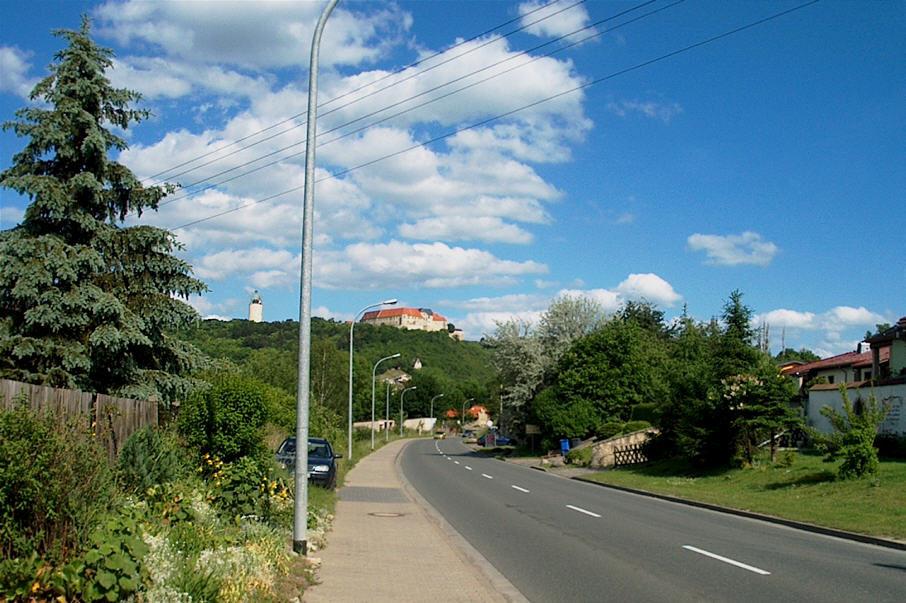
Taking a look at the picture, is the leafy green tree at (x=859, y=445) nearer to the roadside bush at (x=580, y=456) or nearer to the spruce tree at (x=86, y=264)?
the spruce tree at (x=86, y=264)

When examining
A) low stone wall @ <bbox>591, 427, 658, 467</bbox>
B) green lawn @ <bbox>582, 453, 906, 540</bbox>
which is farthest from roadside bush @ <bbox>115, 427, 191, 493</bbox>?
low stone wall @ <bbox>591, 427, 658, 467</bbox>

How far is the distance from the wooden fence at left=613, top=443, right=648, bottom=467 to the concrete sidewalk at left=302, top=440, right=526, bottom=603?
21.4 metres

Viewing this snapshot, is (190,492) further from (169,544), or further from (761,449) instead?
(761,449)

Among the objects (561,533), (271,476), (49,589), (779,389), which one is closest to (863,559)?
(561,533)

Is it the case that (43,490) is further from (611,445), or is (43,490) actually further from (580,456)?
(580,456)

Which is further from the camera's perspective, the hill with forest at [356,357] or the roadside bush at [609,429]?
the hill with forest at [356,357]

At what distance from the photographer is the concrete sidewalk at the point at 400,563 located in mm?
8789

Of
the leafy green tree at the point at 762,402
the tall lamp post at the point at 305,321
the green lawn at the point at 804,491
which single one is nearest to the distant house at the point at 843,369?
the leafy green tree at the point at 762,402

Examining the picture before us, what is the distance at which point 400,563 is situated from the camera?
11.0 metres

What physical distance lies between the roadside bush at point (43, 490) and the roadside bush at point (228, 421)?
29.9 feet

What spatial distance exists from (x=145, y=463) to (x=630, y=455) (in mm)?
31455

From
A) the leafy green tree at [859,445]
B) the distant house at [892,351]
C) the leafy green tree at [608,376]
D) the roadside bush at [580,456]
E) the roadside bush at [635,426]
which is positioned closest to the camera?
the leafy green tree at [859,445]

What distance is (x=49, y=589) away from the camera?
5.70 m

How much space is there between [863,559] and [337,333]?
101852 mm
